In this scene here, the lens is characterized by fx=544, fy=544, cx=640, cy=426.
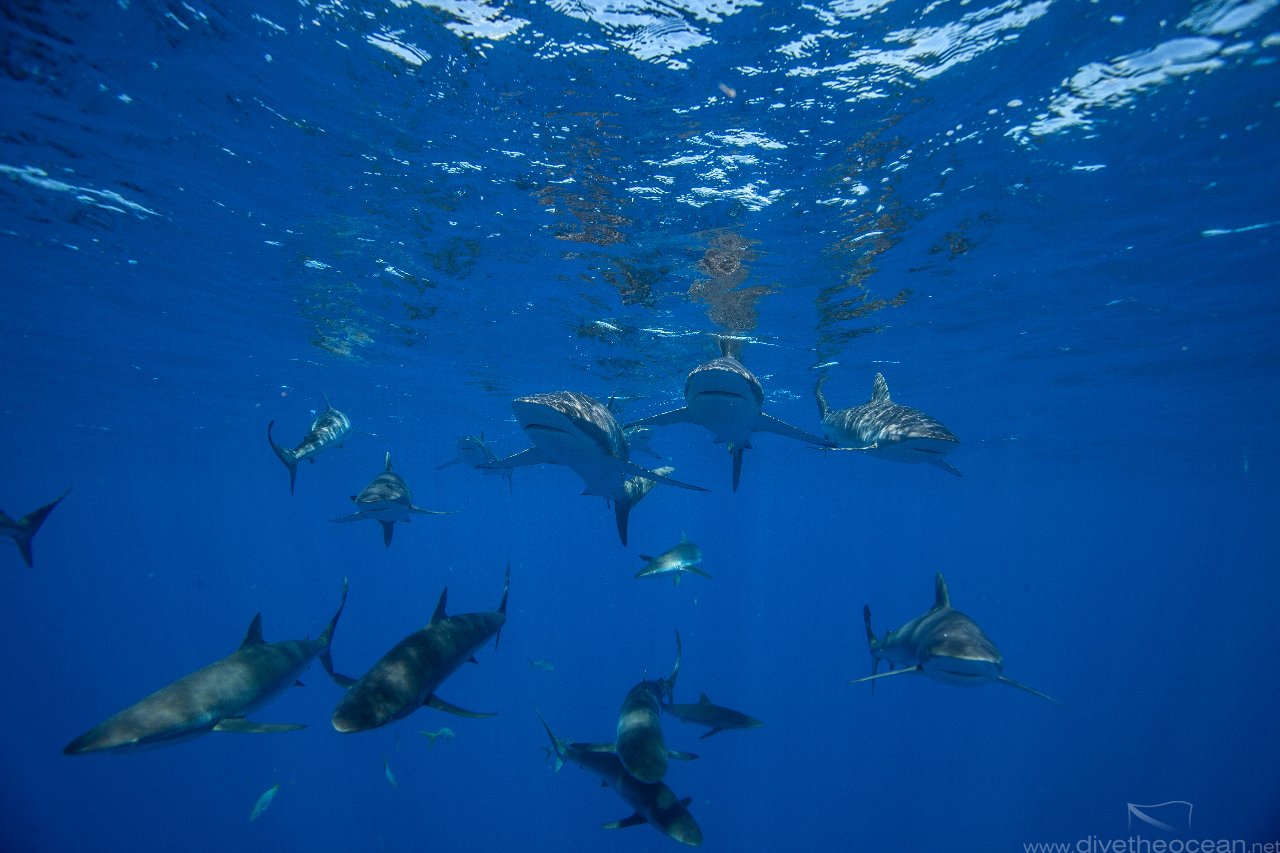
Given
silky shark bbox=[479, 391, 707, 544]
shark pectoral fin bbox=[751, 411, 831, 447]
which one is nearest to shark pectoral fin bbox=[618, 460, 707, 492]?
silky shark bbox=[479, 391, 707, 544]

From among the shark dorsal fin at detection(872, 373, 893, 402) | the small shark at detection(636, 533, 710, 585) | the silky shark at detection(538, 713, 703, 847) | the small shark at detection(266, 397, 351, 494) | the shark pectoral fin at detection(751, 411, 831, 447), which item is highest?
the shark dorsal fin at detection(872, 373, 893, 402)

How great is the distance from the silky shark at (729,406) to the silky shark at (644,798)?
142 inches

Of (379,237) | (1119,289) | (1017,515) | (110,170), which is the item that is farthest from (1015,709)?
(110,170)

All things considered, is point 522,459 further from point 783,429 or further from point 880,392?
point 880,392

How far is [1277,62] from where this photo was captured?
8062 millimetres

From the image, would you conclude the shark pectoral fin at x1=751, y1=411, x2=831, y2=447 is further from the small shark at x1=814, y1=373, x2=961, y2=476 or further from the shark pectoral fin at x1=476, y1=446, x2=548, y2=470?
the shark pectoral fin at x1=476, y1=446, x2=548, y2=470

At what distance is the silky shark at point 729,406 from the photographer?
6.95 m

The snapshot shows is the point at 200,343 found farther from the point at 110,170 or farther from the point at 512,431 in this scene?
the point at 512,431

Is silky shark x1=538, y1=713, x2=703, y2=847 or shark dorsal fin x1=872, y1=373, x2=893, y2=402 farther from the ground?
shark dorsal fin x1=872, y1=373, x2=893, y2=402

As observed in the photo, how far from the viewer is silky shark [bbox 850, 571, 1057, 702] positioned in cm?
611

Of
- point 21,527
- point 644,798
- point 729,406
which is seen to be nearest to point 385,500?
point 729,406

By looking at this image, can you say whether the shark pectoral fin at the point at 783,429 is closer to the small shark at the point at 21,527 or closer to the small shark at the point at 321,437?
the small shark at the point at 321,437

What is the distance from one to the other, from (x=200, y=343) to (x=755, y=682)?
6257 cm

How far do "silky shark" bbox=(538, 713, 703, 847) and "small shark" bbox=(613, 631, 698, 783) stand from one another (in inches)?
6.2
